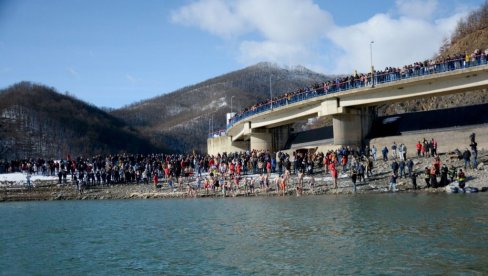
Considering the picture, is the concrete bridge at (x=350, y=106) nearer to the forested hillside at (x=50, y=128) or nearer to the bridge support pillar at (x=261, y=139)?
the bridge support pillar at (x=261, y=139)

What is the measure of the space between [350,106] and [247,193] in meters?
15.0

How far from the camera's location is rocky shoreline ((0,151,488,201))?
32.3 metres

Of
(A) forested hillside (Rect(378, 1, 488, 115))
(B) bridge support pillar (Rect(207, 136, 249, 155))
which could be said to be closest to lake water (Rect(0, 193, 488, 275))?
(A) forested hillside (Rect(378, 1, 488, 115))

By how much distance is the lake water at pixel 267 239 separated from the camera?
1404 centimetres

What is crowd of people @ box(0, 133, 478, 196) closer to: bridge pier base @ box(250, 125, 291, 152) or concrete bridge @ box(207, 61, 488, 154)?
concrete bridge @ box(207, 61, 488, 154)

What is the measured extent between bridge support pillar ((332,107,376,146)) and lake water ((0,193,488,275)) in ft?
58.8

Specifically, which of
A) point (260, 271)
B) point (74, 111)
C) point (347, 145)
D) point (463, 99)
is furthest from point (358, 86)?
point (74, 111)

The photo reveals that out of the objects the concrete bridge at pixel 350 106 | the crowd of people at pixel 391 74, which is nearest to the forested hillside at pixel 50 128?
the concrete bridge at pixel 350 106

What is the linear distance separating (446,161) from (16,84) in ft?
609

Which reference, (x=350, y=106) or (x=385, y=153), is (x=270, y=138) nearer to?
(x=350, y=106)

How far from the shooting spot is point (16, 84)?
193m

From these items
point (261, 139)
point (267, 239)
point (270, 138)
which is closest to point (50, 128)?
point (261, 139)

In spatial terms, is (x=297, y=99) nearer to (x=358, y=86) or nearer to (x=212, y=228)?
(x=358, y=86)

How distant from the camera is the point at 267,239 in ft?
58.4
